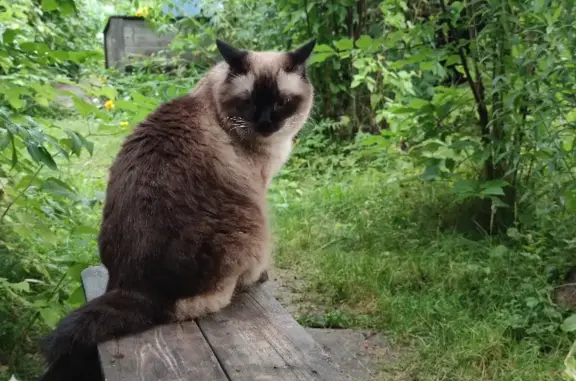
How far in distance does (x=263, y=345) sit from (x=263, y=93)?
1.15 m

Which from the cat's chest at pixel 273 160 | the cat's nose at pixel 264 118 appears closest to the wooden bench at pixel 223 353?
the cat's chest at pixel 273 160

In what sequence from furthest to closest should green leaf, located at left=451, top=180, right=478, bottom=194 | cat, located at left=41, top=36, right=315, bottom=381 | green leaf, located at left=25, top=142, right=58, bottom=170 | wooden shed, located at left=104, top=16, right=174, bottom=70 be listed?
wooden shed, located at left=104, top=16, right=174, bottom=70 < green leaf, located at left=451, top=180, right=478, bottom=194 < green leaf, located at left=25, top=142, right=58, bottom=170 < cat, located at left=41, top=36, right=315, bottom=381

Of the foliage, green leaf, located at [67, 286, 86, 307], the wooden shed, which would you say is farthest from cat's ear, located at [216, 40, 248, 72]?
the wooden shed

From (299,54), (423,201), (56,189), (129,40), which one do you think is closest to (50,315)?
(56,189)

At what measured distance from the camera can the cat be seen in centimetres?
201

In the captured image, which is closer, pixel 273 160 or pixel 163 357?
pixel 163 357

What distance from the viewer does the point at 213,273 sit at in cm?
219

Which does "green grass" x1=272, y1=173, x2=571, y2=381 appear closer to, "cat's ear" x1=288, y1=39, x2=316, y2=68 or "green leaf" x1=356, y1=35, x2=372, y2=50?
"green leaf" x1=356, y1=35, x2=372, y2=50

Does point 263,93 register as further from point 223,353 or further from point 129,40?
point 129,40

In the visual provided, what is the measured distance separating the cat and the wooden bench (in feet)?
0.24

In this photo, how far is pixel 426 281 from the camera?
3605mm

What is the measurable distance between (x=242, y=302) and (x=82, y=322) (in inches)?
25.1

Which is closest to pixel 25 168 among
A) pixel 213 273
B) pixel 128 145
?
pixel 128 145

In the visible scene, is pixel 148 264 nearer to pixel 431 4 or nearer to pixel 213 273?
pixel 213 273
